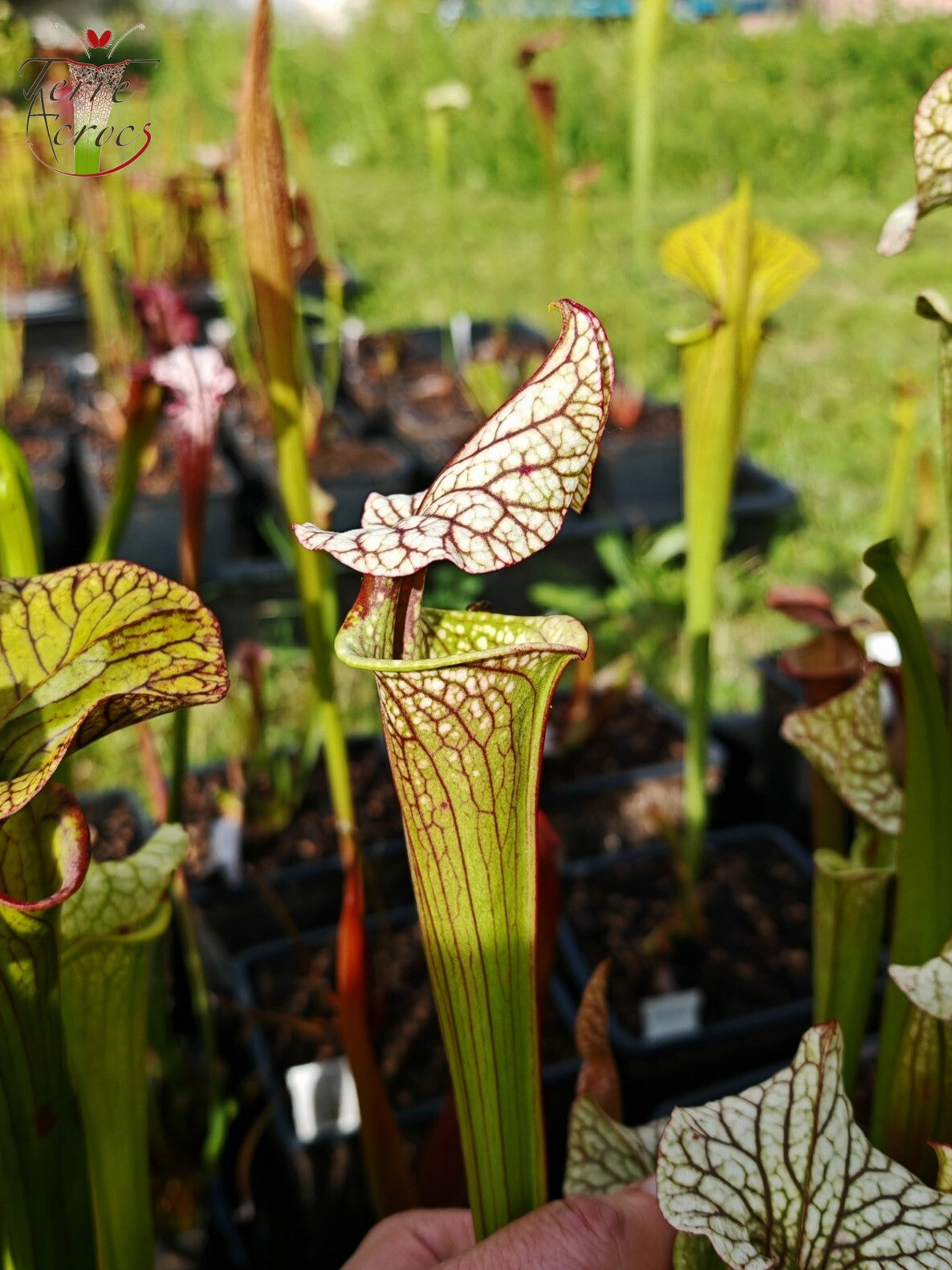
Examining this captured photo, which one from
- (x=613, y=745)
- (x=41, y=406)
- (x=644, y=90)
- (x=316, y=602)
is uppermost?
(x=644, y=90)

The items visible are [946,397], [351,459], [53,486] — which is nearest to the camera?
[946,397]

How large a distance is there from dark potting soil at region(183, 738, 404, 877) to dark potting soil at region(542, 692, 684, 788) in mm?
299

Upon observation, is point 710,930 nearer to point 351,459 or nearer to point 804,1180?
point 804,1180

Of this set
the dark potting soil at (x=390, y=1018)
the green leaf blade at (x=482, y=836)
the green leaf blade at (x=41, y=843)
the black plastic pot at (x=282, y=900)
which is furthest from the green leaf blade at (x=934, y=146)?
the black plastic pot at (x=282, y=900)

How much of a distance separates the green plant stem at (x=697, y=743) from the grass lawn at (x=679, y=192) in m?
1.05

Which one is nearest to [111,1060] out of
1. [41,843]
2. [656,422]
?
[41,843]

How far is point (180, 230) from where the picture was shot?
4.14 meters

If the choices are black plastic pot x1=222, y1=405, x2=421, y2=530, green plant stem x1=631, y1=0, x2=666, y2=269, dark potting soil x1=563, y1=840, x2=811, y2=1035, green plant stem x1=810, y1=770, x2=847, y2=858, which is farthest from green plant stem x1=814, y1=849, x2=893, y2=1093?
black plastic pot x1=222, y1=405, x2=421, y2=530

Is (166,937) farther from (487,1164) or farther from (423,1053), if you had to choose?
(487,1164)

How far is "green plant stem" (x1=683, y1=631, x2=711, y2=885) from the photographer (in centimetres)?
126

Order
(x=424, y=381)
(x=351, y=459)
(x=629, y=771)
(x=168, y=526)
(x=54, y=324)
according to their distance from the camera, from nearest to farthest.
Result: (x=629, y=771) < (x=168, y=526) < (x=351, y=459) < (x=424, y=381) < (x=54, y=324)

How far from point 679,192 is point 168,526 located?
17.0ft

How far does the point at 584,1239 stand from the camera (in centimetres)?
60

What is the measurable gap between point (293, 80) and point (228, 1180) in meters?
9.70
